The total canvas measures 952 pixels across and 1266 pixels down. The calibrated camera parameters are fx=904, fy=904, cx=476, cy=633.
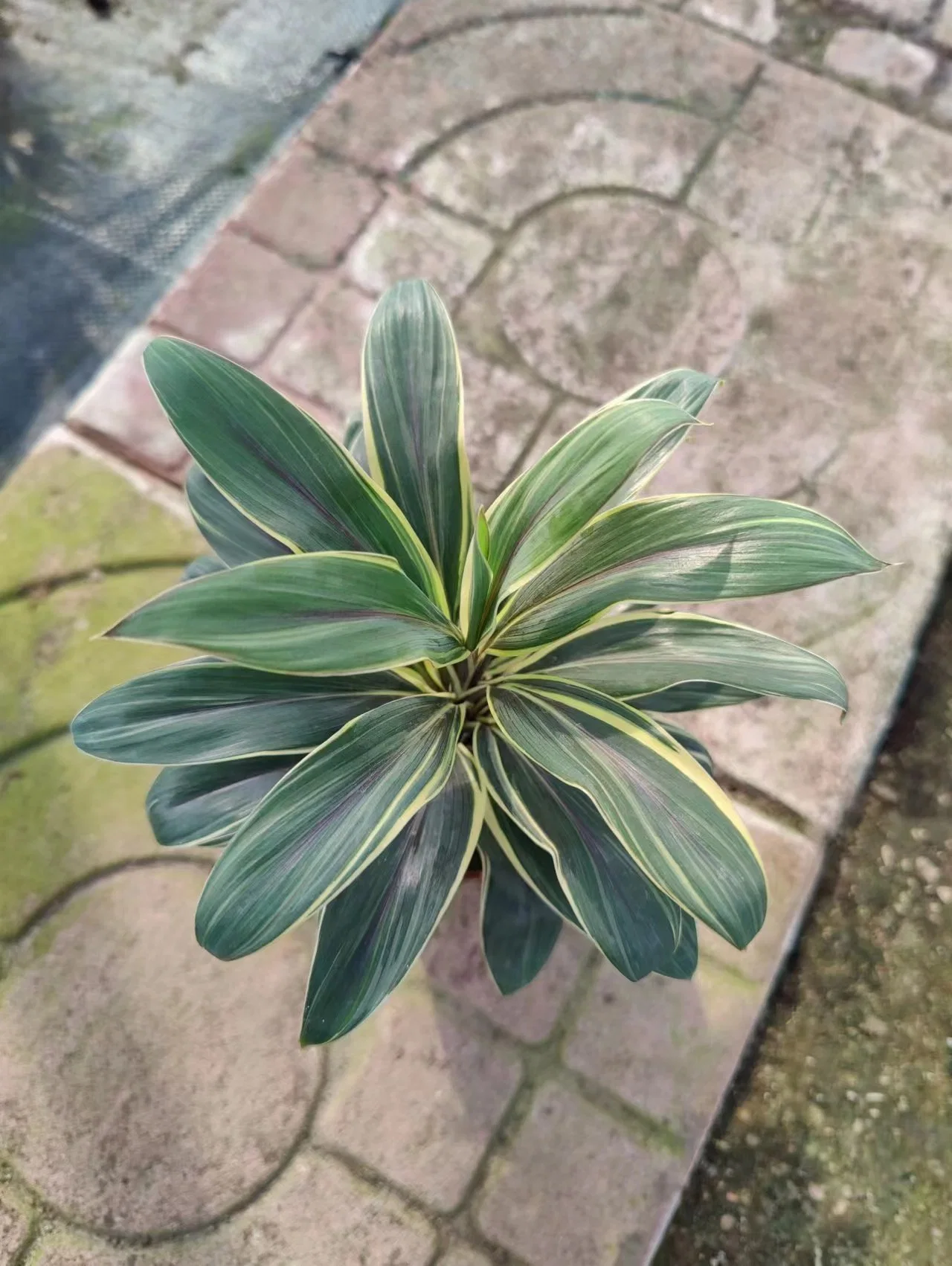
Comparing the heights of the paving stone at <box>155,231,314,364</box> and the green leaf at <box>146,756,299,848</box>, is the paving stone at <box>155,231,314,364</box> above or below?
below

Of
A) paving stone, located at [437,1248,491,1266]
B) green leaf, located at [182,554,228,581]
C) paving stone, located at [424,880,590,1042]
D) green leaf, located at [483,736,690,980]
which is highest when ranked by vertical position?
green leaf, located at [483,736,690,980]

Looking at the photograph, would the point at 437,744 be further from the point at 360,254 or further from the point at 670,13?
the point at 670,13

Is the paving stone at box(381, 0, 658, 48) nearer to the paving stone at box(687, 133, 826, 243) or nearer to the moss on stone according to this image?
the paving stone at box(687, 133, 826, 243)

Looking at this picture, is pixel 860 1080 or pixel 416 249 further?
pixel 416 249

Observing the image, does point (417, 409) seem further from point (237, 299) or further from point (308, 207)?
point (308, 207)

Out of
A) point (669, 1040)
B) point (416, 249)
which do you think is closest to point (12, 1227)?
point (669, 1040)

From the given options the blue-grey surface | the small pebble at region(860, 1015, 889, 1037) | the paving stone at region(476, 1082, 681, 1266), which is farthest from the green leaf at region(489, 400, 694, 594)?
the blue-grey surface
